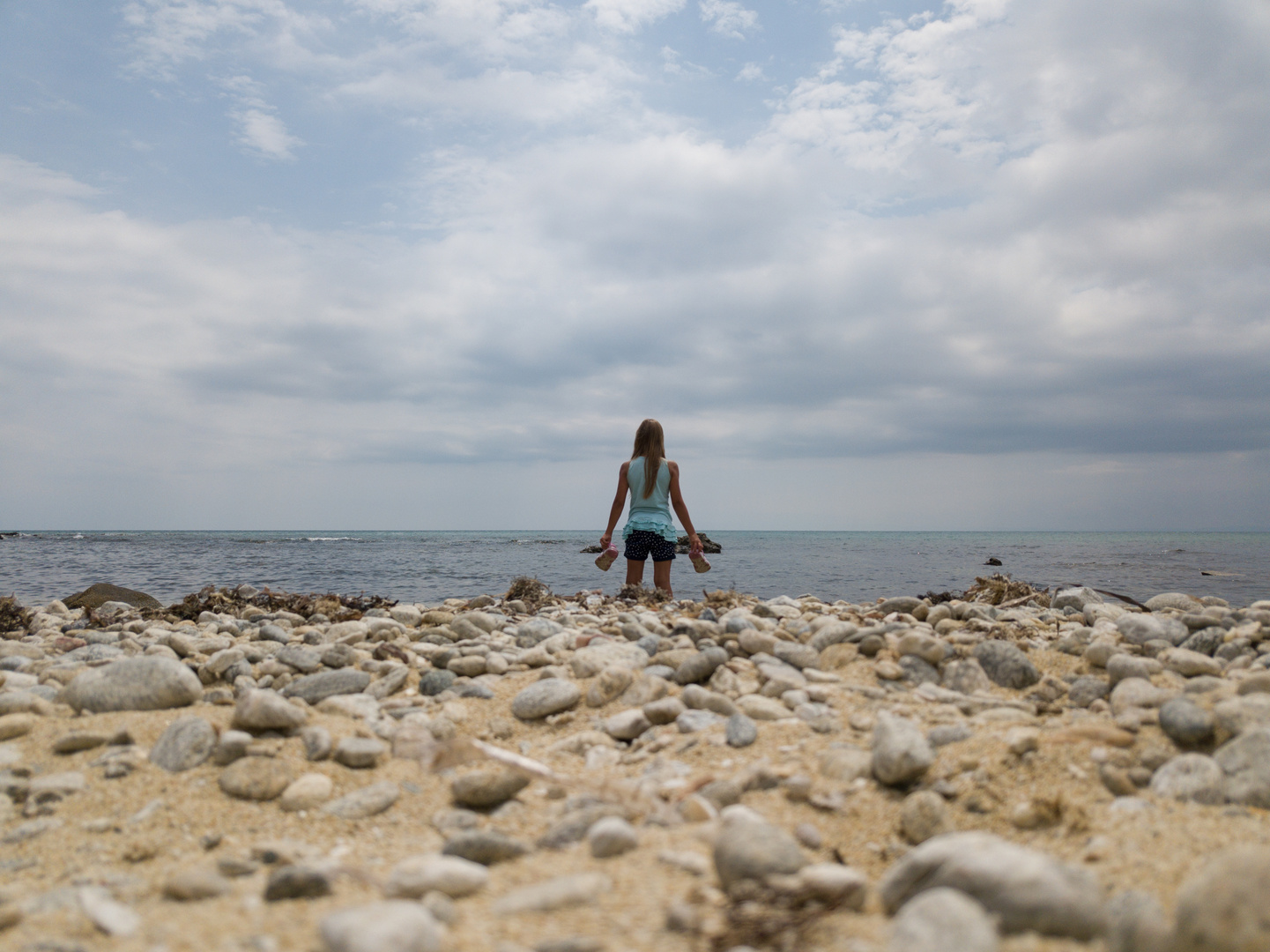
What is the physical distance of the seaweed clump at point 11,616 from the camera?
653cm

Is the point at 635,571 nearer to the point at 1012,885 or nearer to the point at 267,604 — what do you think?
the point at 267,604

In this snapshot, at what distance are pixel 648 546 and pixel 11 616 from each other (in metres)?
6.18

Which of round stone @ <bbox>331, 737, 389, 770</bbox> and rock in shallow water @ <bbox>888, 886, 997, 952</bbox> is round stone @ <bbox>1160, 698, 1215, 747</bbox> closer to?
rock in shallow water @ <bbox>888, 886, 997, 952</bbox>

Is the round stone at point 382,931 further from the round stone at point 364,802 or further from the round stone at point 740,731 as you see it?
the round stone at point 740,731

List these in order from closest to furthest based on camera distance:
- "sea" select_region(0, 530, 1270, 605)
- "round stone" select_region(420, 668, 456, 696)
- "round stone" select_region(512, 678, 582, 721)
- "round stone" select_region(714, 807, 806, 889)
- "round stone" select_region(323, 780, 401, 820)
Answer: "round stone" select_region(714, 807, 806, 889) < "round stone" select_region(323, 780, 401, 820) < "round stone" select_region(512, 678, 582, 721) < "round stone" select_region(420, 668, 456, 696) < "sea" select_region(0, 530, 1270, 605)

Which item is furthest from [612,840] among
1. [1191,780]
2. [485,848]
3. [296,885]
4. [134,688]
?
[134,688]

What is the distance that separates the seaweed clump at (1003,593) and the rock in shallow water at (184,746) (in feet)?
21.4

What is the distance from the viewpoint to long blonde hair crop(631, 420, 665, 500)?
25.1ft

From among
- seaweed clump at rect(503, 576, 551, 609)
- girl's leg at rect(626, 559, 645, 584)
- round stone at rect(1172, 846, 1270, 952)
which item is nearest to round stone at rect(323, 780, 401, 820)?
round stone at rect(1172, 846, 1270, 952)

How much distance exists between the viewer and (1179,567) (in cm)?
1714

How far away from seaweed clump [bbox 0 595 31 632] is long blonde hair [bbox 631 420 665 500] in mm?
6166

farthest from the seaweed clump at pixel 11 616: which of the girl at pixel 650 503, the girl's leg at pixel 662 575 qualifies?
the girl's leg at pixel 662 575

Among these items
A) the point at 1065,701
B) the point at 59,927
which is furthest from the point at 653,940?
the point at 1065,701

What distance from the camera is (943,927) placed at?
1.37m
